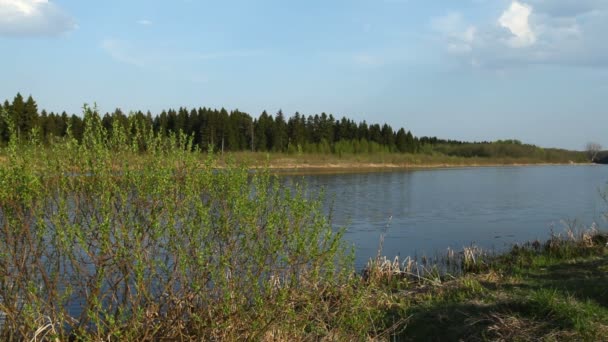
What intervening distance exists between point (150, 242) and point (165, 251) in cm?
38

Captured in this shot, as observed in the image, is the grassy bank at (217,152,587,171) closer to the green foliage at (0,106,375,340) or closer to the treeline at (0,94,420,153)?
the treeline at (0,94,420,153)

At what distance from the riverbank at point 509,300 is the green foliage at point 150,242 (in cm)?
187

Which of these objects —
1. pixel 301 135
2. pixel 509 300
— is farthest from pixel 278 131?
pixel 509 300

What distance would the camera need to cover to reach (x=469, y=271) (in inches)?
529

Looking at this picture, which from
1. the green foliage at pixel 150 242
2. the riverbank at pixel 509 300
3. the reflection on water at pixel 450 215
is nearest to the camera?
the green foliage at pixel 150 242

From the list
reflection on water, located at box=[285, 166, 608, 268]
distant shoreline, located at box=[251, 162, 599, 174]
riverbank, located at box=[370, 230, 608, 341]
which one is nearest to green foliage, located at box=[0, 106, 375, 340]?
riverbank, located at box=[370, 230, 608, 341]

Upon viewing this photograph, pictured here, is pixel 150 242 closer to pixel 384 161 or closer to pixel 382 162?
pixel 382 162

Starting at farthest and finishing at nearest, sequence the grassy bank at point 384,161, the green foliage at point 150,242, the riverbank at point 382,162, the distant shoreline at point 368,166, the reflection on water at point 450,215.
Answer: the grassy bank at point 384,161 → the riverbank at point 382,162 → the distant shoreline at point 368,166 → the reflection on water at point 450,215 → the green foliage at point 150,242

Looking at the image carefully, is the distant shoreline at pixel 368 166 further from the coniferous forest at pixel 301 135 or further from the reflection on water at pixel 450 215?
the reflection on water at pixel 450 215

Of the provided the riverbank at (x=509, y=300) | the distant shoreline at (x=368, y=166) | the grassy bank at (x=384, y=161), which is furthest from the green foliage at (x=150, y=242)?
the distant shoreline at (x=368, y=166)

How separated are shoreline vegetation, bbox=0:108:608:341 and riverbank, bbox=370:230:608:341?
0.16 ft

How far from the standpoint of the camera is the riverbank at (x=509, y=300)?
Result: 6.96 metres

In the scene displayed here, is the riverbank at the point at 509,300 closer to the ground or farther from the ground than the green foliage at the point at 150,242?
closer to the ground

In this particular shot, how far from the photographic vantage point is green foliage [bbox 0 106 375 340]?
587cm
